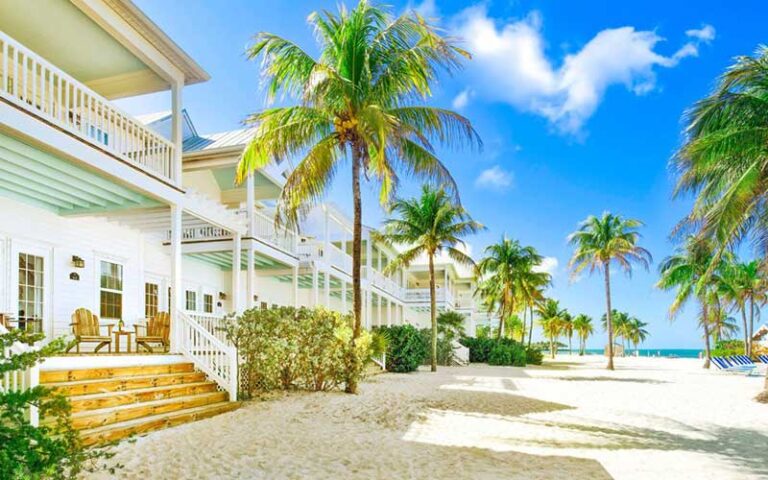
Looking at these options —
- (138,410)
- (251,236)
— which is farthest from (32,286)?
(251,236)

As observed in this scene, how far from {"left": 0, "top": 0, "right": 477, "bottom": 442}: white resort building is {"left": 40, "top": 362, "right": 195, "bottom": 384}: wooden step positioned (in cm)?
2

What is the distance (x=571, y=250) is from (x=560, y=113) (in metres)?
11.1

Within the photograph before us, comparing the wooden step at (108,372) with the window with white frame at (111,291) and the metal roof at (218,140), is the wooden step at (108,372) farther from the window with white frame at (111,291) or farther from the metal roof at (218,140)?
the metal roof at (218,140)

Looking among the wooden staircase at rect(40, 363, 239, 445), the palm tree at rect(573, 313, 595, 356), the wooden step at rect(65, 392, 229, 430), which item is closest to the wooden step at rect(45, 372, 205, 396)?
the wooden staircase at rect(40, 363, 239, 445)

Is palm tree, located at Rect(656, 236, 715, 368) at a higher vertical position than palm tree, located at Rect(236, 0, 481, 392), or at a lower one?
lower

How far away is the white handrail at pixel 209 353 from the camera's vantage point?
32.6ft

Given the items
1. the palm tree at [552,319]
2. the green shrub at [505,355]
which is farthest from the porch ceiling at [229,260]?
the palm tree at [552,319]

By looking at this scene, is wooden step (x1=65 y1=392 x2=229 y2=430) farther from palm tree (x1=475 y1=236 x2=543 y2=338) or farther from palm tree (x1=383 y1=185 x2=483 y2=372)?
palm tree (x1=475 y1=236 x2=543 y2=338)

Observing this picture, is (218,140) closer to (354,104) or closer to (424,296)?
(354,104)

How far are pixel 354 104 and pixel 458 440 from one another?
7.32 meters

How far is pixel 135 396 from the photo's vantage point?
816cm

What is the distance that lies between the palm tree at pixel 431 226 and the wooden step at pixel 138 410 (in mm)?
14332

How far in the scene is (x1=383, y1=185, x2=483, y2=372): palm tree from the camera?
23.0 m

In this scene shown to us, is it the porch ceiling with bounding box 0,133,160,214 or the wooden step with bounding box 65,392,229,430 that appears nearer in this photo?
the wooden step with bounding box 65,392,229,430
